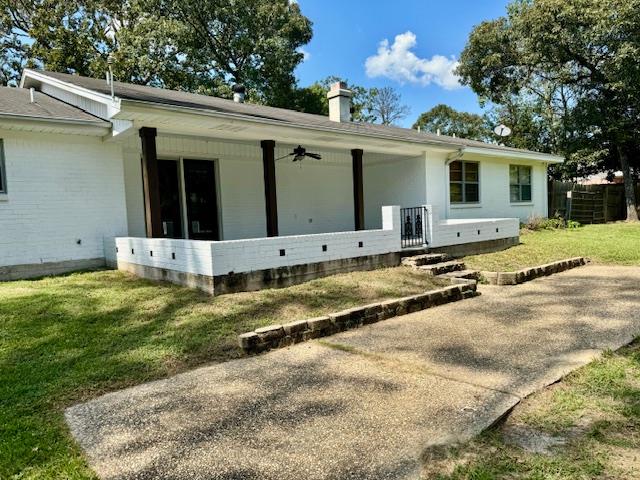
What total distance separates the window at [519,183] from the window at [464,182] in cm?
228

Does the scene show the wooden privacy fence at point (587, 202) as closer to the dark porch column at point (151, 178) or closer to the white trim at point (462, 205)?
the white trim at point (462, 205)

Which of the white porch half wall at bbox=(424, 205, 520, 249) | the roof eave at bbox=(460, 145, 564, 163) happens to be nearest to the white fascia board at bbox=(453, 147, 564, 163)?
the roof eave at bbox=(460, 145, 564, 163)

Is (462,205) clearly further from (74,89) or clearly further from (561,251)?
(74,89)

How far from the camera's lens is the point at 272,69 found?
82.1 feet

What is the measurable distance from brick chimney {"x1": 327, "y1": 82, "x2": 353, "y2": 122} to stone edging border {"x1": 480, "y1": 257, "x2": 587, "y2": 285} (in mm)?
7658

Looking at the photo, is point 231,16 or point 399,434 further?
point 231,16

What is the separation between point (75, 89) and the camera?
879 centimetres

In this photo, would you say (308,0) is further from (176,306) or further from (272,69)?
(176,306)

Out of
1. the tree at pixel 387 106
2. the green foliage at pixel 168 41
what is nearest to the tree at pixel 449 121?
the tree at pixel 387 106

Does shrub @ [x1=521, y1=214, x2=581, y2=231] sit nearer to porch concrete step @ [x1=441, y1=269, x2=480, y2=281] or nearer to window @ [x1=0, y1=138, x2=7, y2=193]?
porch concrete step @ [x1=441, y1=269, x2=480, y2=281]

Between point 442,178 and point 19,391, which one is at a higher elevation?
point 442,178

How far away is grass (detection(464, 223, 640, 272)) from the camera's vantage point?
9452 millimetres

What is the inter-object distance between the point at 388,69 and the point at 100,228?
42237 mm

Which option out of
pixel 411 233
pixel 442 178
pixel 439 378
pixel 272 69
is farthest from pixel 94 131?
pixel 272 69
